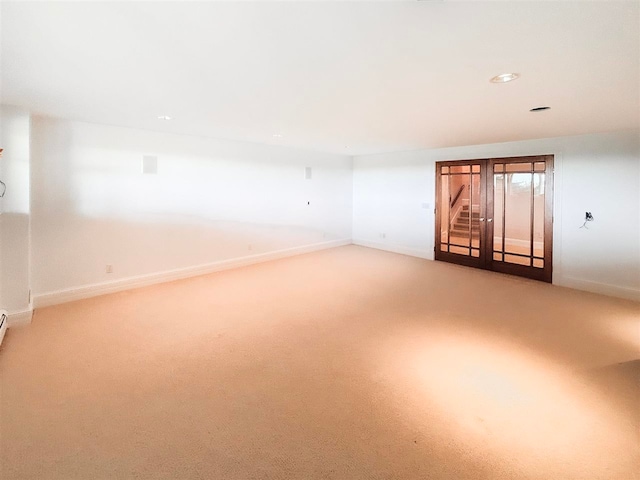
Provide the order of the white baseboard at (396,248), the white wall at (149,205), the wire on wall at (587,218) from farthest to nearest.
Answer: the white baseboard at (396,248), the wire on wall at (587,218), the white wall at (149,205)

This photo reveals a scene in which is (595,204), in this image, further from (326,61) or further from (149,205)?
(149,205)

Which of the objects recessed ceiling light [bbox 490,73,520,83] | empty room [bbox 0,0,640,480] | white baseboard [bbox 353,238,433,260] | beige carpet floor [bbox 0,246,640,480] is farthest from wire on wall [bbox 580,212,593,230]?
recessed ceiling light [bbox 490,73,520,83]

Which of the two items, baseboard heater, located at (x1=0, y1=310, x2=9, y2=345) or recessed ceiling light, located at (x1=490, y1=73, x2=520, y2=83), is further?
baseboard heater, located at (x1=0, y1=310, x2=9, y2=345)

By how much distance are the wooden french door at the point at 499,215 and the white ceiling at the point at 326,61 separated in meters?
1.58

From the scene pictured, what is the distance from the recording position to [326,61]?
231 centimetres

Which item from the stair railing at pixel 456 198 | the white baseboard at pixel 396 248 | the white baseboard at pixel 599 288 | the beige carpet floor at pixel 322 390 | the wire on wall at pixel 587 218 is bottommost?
the beige carpet floor at pixel 322 390

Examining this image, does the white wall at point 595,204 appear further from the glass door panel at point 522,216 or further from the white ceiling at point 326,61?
the white ceiling at point 326,61

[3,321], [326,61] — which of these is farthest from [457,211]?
[3,321]

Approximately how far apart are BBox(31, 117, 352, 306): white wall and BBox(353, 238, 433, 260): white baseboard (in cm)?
178

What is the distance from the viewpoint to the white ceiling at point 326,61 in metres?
1.72

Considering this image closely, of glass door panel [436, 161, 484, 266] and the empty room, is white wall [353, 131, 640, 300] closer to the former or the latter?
the empty room

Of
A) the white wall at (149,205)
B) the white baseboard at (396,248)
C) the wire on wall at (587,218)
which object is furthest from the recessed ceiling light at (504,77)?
the white baseboard at (396,248)

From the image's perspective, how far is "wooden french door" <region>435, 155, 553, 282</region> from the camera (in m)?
5.39

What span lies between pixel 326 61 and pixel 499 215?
4937mm
